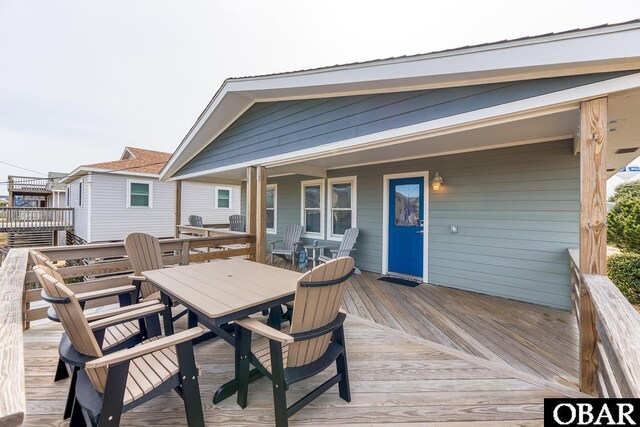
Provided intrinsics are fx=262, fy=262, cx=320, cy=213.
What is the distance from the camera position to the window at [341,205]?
5.87m

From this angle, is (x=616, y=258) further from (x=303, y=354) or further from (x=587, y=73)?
(x=303, y=354)

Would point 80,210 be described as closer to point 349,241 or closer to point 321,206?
point 321,206

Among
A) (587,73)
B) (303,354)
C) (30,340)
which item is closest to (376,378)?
(303,354)

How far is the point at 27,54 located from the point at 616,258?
52.9ft

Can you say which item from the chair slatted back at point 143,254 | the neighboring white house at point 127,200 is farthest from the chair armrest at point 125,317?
the neighboring white house at point 127,200

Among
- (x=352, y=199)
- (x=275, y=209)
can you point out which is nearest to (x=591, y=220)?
(x=352, y=199)

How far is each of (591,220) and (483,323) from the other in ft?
5.96

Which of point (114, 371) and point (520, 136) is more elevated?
point (520, 136)

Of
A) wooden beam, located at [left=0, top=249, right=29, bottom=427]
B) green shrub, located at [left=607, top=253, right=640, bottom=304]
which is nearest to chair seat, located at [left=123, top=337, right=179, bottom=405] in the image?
wooden beam, located at [left=0, top=249, right=29, bottom=427]

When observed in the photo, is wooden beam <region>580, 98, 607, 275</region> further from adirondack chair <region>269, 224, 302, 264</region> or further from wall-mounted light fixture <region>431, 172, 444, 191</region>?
adirondack chair <region>269, 224, 302, 264</region>

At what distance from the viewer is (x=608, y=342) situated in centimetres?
106

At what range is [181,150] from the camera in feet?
20.1

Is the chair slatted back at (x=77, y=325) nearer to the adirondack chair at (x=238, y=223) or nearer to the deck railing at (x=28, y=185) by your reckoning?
the adirondack chair at (x=238, y=223)

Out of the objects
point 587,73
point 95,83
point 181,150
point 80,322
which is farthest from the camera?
point 95,83
